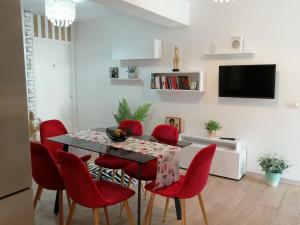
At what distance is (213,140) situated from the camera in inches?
169

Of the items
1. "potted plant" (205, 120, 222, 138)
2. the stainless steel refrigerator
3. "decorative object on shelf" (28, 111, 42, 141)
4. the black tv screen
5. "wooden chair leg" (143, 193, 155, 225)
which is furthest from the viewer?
"decorative object on shelf" (28, 111, 42, 141)

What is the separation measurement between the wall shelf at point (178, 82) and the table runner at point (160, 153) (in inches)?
69.4

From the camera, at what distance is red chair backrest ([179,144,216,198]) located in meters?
2.26

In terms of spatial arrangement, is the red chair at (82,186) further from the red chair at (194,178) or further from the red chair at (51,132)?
the red chair at (51,132)

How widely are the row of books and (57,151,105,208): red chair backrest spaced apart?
2767 millimetres

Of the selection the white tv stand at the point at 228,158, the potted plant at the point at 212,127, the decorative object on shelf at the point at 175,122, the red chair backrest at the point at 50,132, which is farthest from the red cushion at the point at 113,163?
the decorative object on shelf at the point at 175,122

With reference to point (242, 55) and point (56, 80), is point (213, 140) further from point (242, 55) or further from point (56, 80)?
point (56, 80)

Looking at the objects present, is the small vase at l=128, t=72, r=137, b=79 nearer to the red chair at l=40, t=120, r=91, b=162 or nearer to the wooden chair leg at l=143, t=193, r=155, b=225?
the red chair at l=40, t=120, r=91, b=162

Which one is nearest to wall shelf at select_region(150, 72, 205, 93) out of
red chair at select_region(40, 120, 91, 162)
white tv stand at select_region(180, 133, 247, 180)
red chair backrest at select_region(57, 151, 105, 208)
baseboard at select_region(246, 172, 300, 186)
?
white tv stand at select_region(180, 133, 247, 180)

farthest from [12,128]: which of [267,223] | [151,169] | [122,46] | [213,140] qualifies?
[122,46]

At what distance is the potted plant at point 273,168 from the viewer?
377 cm

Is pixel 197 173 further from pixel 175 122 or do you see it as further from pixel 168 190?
pixel 175 122

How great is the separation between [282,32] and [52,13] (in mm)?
2986

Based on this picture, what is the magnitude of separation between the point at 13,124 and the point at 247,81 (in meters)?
3.53
